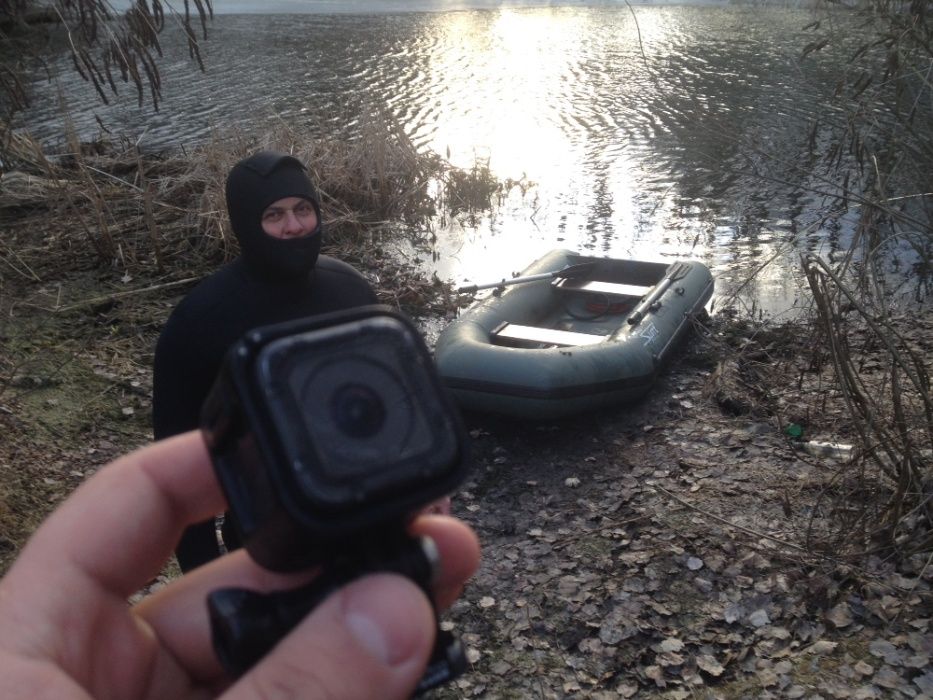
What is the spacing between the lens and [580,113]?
53.5 ft

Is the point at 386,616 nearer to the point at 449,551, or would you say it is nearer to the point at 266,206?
the point at 449,551

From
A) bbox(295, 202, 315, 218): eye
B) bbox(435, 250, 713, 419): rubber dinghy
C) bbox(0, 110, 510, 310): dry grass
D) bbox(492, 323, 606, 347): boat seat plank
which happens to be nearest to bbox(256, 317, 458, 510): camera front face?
bbox(295, 202, 315, 218): eye

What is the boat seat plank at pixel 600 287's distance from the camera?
8039mm

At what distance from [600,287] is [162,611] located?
7269 millimetres

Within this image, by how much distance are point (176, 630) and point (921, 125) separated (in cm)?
684

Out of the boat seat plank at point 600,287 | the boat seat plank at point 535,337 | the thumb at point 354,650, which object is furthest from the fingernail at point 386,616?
the boat seat plank at point 600,287

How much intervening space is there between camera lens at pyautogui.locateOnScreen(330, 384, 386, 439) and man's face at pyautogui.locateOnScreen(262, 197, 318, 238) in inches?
101

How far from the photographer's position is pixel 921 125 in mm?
6496

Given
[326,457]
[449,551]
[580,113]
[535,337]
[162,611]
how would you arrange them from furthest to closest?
1. [580,113]
2. [535,337]
3. [162,611]
4. [449,551]
5. [326,457]

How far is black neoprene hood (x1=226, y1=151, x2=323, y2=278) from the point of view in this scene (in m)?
3.46

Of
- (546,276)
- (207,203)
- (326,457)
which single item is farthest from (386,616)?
(207,203)

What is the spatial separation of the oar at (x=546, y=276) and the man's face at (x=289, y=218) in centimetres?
432

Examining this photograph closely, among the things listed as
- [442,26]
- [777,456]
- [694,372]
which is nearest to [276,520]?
[777,456]

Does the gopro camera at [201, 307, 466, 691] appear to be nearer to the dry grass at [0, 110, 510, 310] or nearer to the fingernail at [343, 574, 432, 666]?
the fingernail at [343, 574, 432, 666]
